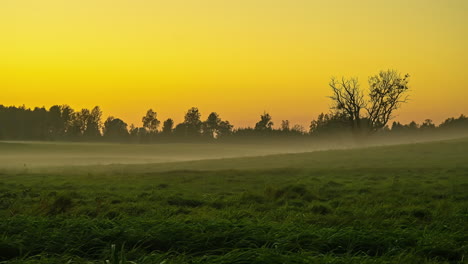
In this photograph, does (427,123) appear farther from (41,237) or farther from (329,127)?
(41,237)

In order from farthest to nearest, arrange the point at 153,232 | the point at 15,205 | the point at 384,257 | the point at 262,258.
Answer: the point at 15,205, the point at 153,232, the point at 384,257, the point at 262,258

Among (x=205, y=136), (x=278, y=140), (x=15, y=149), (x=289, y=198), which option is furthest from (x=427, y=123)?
(x=289, y=198)

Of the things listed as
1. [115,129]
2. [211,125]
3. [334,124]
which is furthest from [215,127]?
[334,124]

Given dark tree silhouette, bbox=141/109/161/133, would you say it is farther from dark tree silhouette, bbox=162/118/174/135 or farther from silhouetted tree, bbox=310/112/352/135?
silhouetted tree, bbox=310/112/352/135

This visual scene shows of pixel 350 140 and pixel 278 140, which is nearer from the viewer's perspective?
pixel 350 140

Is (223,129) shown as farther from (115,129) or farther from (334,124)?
(334,124)

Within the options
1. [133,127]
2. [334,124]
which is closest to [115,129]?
[133,127]

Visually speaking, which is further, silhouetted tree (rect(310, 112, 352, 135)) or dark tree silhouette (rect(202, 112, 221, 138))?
dark tree silhouette (rect(202, 112, 221, 138))

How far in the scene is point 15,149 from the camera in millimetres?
106938

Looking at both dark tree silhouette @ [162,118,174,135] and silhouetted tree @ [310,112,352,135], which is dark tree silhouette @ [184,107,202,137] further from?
silhouetted tree @ [310,112,352,135]

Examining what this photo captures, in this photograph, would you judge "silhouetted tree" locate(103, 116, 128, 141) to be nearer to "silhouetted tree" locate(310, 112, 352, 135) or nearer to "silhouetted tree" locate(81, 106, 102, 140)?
"silhouetted tree" locate(81, 106, 102, 140)

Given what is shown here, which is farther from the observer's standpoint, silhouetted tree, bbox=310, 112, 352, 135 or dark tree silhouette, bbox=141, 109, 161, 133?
dark tree silhouette, bbox=141, 109, 161, 133

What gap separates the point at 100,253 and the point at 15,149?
366 feet

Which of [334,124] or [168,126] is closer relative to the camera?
[334,124]
